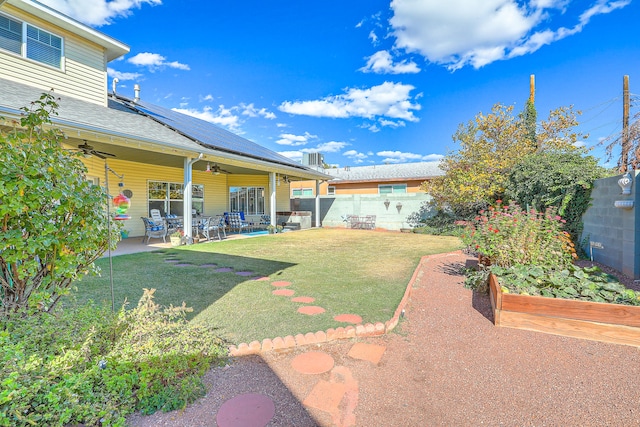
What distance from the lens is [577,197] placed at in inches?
283

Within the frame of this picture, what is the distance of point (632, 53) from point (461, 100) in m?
6.95

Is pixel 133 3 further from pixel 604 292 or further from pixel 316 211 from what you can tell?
pixel 604 292

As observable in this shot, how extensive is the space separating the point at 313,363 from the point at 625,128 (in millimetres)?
15194

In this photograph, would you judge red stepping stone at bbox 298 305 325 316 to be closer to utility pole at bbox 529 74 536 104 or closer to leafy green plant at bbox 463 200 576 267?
leafy green plant at bbox 463 200 576 267

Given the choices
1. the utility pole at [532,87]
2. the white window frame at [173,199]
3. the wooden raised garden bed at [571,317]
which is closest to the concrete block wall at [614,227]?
the wooden raised garden bed at [571,317]

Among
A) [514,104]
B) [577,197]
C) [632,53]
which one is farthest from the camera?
[514,104]

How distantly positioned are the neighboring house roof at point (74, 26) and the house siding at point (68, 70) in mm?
185

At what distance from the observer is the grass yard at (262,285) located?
3293mm

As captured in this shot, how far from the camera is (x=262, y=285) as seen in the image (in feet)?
15.6

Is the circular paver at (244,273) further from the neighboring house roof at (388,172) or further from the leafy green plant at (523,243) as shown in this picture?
the neighboring house roof at (388,172)

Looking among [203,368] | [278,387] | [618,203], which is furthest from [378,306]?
[618,203]

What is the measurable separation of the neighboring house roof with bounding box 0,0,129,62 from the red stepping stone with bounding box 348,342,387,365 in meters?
11.5

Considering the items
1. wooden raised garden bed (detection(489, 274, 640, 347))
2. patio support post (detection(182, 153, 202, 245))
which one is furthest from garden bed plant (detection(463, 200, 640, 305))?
patio support post (detection(182, 153, 202, 245))

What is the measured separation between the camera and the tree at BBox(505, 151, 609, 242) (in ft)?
23.1
